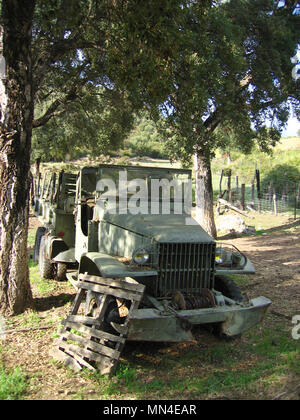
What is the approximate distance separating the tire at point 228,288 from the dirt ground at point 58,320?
97cm

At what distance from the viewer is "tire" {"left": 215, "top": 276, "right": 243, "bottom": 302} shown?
5.83 meters

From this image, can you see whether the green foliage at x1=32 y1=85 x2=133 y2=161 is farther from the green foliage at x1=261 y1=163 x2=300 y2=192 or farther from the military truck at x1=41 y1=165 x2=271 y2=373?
the green foliage at x1=261 y1=163 x2=300 y2=192

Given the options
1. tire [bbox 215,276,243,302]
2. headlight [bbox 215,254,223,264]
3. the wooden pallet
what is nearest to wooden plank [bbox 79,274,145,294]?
the wooden pallet

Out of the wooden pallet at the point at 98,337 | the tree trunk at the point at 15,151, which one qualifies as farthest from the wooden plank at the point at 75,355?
the tree trunk at the point at 15,151

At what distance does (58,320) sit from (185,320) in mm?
2470

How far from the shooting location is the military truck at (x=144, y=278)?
15.4ft

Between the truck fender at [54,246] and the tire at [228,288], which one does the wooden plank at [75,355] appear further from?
the truck fender at [54,246]

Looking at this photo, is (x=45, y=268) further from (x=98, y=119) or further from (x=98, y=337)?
(x=98, y=119)

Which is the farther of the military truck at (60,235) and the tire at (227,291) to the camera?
the military truck at (60,235)

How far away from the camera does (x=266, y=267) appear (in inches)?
403

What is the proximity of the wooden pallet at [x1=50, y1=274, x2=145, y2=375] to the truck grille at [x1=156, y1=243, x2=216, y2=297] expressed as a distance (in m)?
0.51

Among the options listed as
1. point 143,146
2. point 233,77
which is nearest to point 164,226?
point 233,77

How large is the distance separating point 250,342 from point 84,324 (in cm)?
241
